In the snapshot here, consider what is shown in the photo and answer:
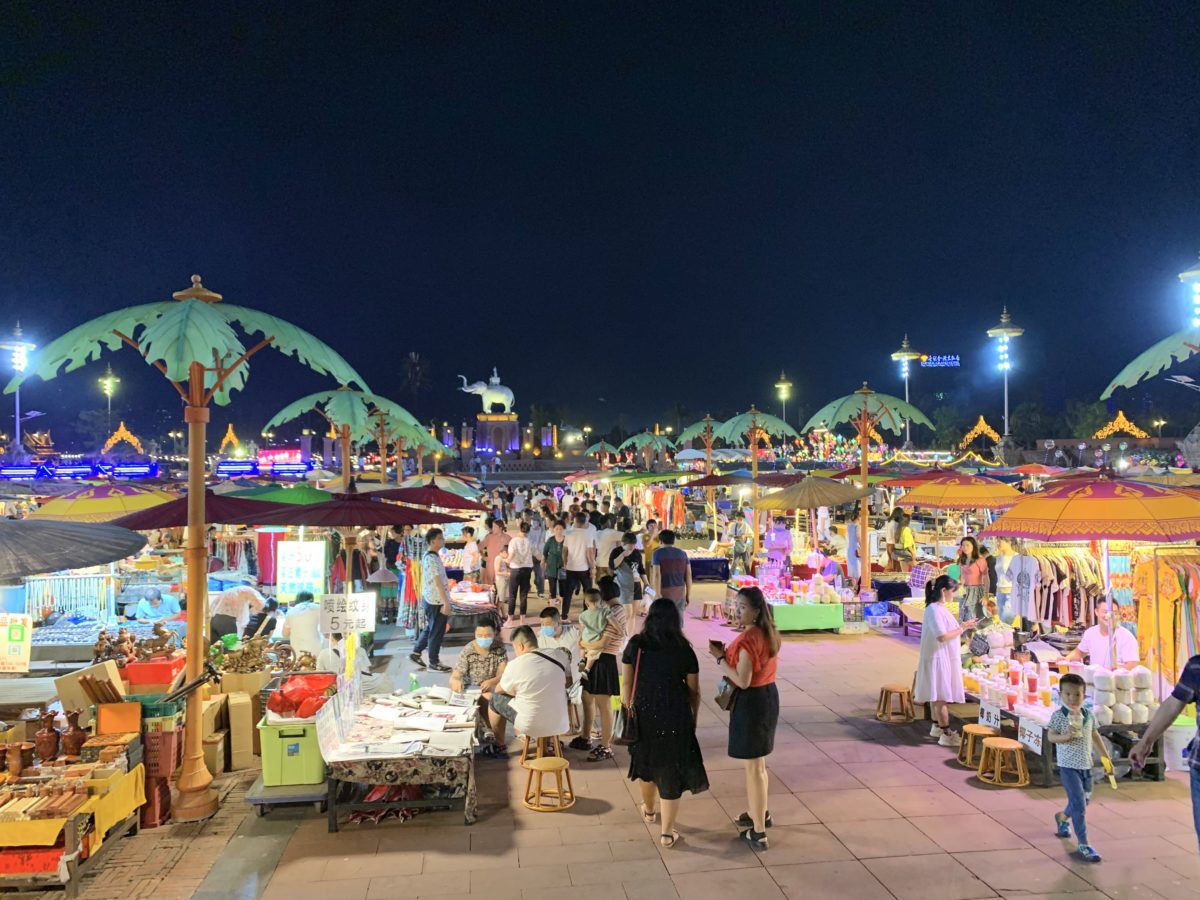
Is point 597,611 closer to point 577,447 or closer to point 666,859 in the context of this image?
point 666,859

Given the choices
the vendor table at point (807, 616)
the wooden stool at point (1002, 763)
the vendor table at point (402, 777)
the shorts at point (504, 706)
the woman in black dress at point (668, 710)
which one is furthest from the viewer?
the vendor table at point (807, 616)

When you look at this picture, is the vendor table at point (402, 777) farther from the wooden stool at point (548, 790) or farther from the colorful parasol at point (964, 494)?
the colorful parasol at point (964, 494)

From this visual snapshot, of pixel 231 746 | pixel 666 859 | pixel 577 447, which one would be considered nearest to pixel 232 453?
pixel 577 447

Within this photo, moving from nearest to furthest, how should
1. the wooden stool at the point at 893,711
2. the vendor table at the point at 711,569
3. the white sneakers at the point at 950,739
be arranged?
the white sneakers at the point at 950,739 < the wooden stool at the point at 893,711 < the vendor table at the point at 711,569

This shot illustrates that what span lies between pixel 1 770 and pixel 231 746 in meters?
1.88

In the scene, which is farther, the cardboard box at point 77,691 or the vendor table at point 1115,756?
the vendor table at point 1115,756

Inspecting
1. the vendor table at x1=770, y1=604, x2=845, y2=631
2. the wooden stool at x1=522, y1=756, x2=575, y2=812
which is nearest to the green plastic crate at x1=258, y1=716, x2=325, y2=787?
the wooden stool at x1=522, y1=756, x2=575, y2=812

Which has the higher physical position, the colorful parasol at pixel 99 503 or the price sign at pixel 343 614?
the colorful parasol at pixel 99 503

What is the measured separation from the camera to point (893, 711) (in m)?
8.13

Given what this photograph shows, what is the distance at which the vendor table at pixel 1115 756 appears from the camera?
6.47 m

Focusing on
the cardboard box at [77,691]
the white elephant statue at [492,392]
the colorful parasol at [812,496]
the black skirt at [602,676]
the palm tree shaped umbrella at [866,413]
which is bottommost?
the black skirt at [602,676]

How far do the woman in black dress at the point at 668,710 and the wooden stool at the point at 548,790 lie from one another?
0.91m

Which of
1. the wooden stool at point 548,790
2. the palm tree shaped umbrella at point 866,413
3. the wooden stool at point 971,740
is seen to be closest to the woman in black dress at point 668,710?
the wooden stool at point 548,790

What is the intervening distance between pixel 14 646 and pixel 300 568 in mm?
3918
